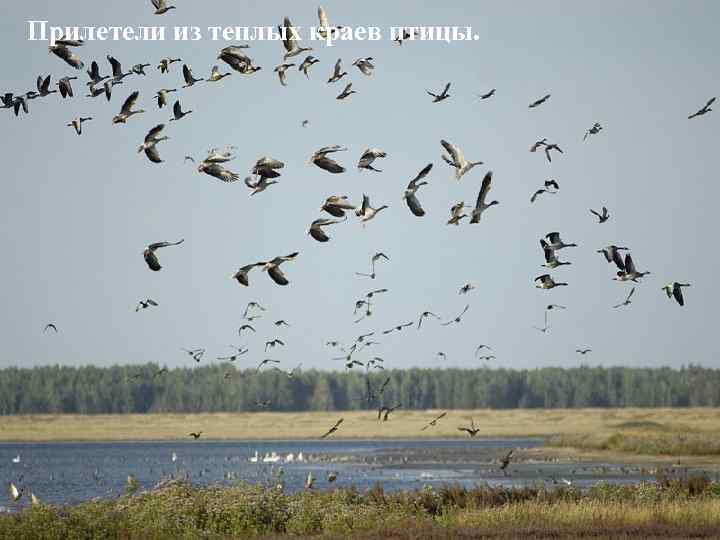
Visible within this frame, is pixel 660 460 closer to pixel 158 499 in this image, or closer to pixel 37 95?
pixel 158 499

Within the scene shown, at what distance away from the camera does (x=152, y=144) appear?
29484mm

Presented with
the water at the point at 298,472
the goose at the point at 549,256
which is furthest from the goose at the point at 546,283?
the water at the point at 298,472

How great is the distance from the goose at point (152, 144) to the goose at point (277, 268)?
3.75 metres

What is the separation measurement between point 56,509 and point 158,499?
10.5 feet

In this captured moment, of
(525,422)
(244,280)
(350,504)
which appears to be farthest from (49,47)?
(525,422)

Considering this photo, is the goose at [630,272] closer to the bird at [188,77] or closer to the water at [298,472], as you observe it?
the bird at [188,77]

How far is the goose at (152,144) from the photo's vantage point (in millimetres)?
29191

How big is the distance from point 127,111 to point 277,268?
6012 millimetres

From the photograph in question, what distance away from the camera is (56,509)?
38.5 metres

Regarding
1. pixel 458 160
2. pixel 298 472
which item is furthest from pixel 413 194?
pixel 298 472

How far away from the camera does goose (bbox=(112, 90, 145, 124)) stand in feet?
97.8

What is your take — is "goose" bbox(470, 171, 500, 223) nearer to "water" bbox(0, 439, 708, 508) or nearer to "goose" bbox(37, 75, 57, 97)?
"goose" bbox(37, 75, 57, 97)

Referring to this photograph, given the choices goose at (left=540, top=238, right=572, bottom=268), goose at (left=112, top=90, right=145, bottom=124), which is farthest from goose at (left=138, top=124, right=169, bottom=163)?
goose at (left=540, top=238, right=572, bottom=268)

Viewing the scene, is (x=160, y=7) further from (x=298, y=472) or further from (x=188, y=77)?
(x=298, y=472)
